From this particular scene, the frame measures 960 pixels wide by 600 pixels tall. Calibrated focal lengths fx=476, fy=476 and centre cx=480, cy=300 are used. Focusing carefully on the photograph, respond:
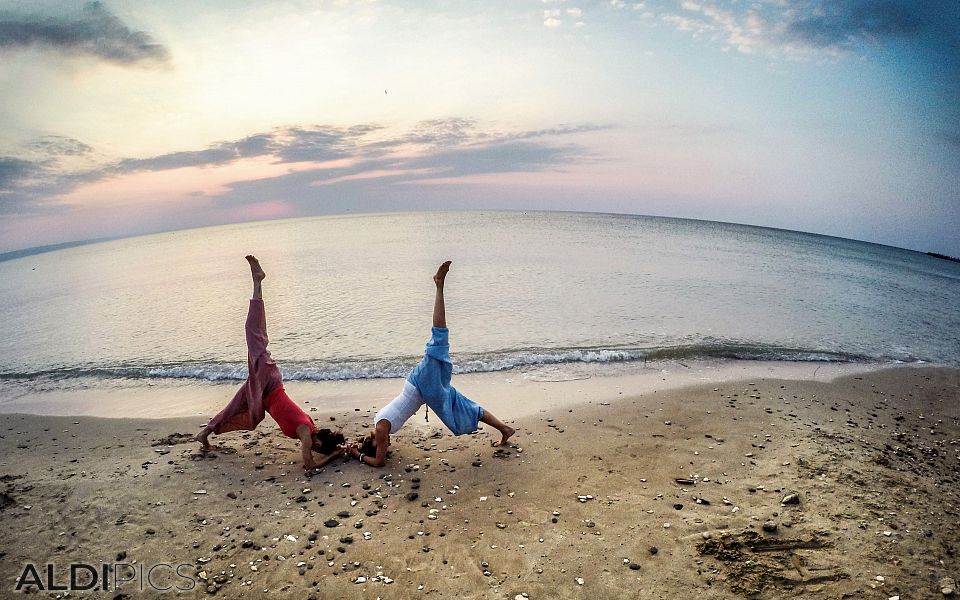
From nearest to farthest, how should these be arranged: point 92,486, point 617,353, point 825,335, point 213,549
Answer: point 213,549 → point 92,486 → point 617,353 → point 825,335

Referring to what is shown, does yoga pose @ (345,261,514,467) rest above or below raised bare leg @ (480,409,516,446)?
above

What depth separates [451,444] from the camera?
6703 millimetres

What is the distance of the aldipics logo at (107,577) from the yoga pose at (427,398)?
2217 mm

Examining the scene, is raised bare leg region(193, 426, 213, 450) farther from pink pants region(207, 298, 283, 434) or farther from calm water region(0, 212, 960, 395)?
calm water region(0, 212, 960, 395)

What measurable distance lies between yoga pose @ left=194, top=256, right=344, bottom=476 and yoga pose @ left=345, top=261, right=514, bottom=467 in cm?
39

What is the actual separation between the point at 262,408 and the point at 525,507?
11.8 feet

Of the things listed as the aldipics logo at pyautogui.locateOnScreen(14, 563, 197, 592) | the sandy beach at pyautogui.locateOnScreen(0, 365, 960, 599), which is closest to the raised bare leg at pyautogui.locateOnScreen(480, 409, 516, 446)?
the sandy beach at pyautogui.locateOnScreen(0, 365, 960, 599)

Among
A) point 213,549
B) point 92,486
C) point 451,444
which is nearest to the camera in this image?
point 213,549

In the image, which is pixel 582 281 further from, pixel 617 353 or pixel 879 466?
pixel 879 466

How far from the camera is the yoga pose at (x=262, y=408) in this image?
6.00 m

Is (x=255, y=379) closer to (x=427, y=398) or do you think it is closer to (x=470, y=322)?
(x=427, y=398)

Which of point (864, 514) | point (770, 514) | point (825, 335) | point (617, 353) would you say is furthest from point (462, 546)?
point (825, 335)

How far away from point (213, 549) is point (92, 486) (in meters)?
2.25

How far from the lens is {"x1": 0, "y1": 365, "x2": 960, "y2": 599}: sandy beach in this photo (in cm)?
401
